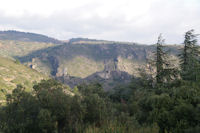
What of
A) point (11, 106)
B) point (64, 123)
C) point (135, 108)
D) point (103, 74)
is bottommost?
point (103, 74)

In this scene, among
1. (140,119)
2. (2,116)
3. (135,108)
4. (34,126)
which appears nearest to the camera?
(34,126)

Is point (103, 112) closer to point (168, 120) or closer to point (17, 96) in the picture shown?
point (168, 120)

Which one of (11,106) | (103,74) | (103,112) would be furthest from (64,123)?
(103,74)

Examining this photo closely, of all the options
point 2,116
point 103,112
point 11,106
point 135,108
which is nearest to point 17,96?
point 11,106

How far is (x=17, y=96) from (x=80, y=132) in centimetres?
704

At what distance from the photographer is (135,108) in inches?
766

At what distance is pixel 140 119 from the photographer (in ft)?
51.6

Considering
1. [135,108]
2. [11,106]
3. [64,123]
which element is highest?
[11,106]

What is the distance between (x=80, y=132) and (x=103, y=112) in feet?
11.0

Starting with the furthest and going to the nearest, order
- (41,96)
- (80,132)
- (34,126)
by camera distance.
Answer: (41,96) < (34,126) < (80,132)

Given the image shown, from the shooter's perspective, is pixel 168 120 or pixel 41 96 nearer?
pixel 168 120

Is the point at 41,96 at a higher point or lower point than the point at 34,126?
higher

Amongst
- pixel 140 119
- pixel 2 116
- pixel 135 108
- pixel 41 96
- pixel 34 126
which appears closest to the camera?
pixel 34 126

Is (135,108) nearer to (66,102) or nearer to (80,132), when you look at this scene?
(66,102)
